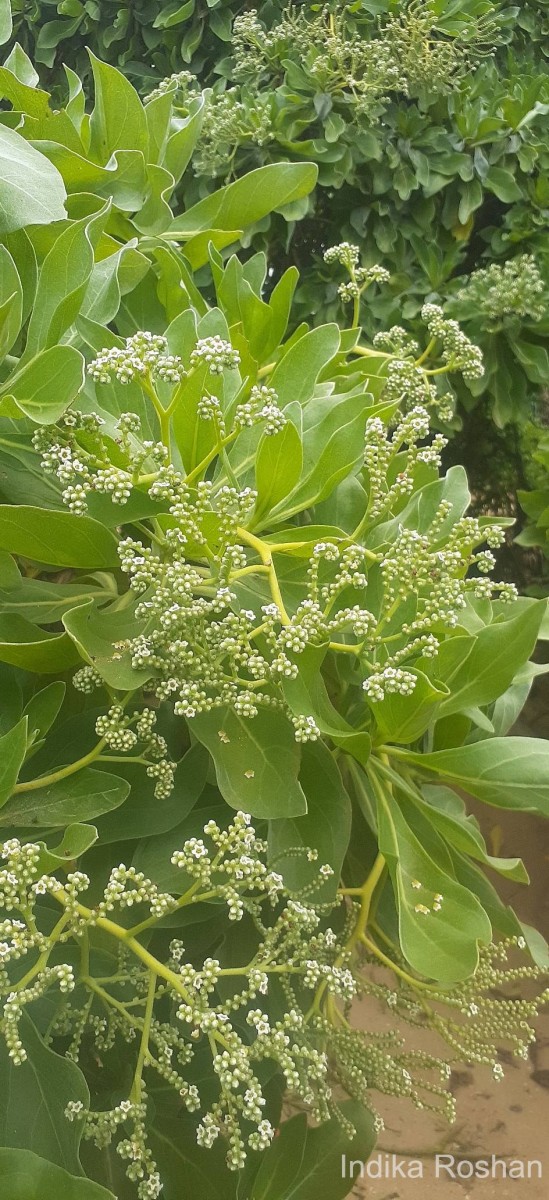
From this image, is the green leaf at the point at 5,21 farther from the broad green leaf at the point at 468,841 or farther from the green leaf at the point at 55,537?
the broad green leaf at the point at 468,841

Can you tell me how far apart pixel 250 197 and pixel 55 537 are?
27cm

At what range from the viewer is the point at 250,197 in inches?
21.4

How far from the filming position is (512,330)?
1.57 m

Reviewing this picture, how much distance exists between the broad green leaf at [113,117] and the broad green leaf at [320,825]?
0.36 metres

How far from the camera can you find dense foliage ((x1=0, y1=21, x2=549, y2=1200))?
1.24ft

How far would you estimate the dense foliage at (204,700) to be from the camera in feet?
1.24

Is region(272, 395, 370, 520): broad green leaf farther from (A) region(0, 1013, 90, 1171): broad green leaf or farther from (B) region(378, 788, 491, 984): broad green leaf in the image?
(A) region(0, 1013, 90, 1171): broad green leaf

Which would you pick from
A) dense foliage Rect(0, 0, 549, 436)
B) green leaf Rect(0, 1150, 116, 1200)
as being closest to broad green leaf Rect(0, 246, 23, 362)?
green leaf Rect(0, 1150, 116, 1200)

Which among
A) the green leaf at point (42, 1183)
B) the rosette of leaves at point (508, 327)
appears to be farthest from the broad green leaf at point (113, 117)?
the rosette of leaves at point (508, 327)

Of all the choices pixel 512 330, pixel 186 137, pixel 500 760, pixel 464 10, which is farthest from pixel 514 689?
pixel 464 10

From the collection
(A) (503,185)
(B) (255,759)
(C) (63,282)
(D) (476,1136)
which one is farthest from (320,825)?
(A) (503,185)

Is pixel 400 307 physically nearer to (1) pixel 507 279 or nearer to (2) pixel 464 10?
(1) pixel 507 279

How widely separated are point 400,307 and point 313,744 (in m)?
1.34

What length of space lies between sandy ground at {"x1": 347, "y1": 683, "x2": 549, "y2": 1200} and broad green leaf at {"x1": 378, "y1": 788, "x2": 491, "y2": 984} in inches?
26.3
